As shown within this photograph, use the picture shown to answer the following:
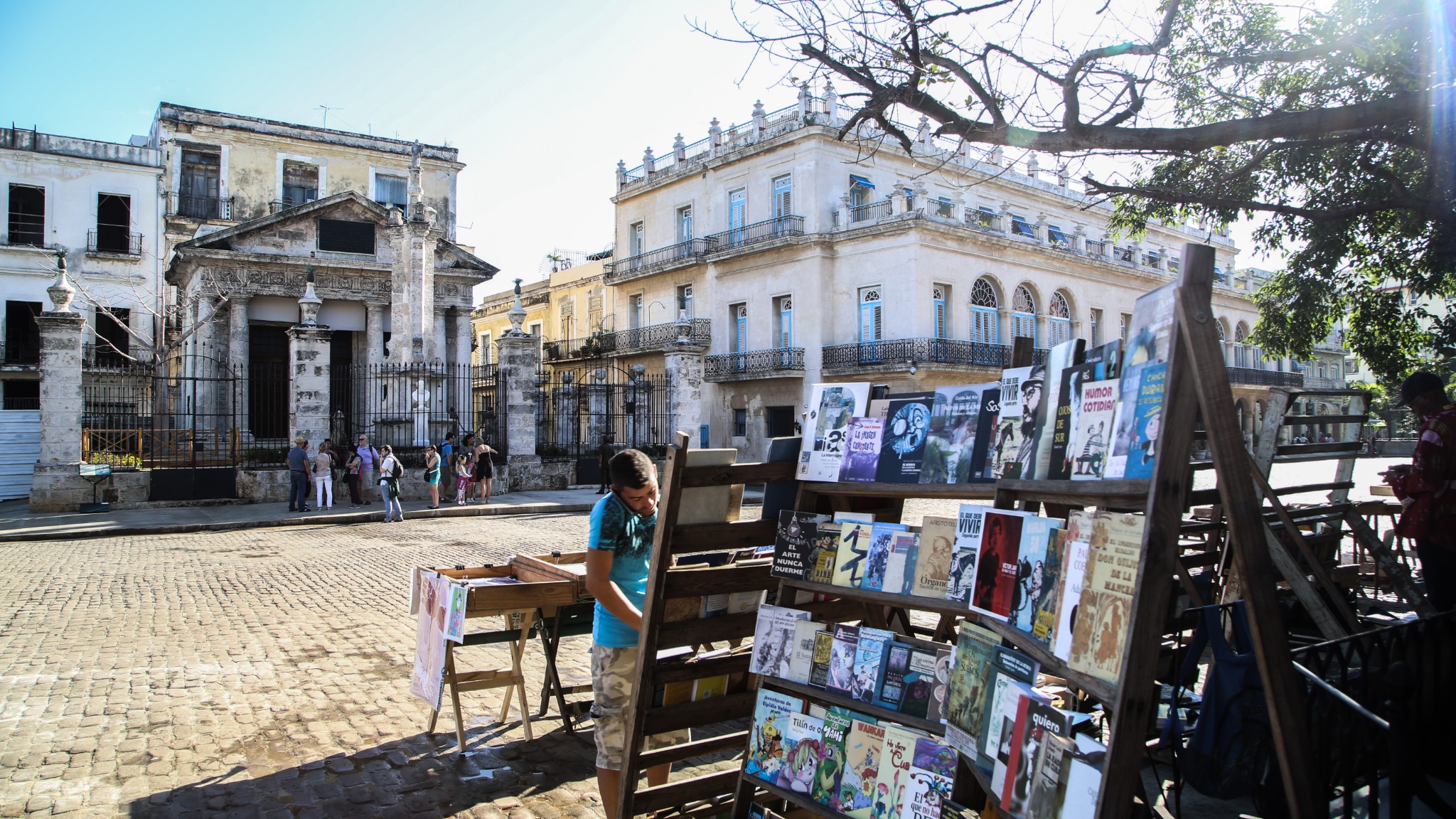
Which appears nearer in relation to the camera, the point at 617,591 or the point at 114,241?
the point at 617,591

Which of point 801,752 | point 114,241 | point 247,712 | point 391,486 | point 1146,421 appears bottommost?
point 247,712

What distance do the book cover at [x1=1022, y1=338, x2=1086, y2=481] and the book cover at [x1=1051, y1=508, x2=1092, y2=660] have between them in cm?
25

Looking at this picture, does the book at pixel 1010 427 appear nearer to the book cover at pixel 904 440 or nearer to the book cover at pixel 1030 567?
the book cover at pixel 1030 567

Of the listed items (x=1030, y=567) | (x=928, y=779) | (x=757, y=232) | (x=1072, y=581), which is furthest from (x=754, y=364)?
(x=1072, y=581)

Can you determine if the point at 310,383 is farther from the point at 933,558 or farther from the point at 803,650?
the point at 933,558

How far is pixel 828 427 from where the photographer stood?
3496 millimetres

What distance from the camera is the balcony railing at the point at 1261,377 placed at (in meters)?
36.6

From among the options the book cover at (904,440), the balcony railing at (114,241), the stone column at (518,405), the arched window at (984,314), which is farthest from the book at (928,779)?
the balcony railing at (114,241)

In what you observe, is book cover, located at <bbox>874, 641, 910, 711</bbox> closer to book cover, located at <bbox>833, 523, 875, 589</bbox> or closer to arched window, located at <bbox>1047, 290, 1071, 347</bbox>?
book cover, located at <bbox>833, 523, 875, 589</bbox>

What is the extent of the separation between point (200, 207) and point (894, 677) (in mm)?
30793

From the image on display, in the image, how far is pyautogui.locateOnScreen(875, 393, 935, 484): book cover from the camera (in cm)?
319

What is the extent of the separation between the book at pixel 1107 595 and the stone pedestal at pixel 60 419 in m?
19.4

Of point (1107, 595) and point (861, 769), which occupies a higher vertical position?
point (1107, 595)

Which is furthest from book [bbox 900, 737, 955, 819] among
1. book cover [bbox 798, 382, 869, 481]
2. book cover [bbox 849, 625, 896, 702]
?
book cover [bbox 798, 382, 869, 481]
